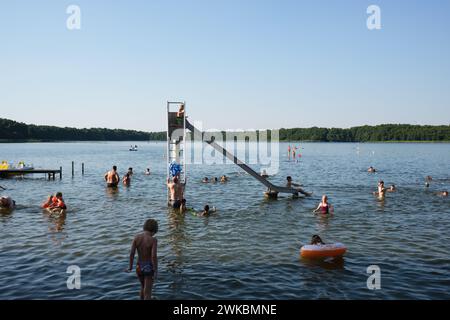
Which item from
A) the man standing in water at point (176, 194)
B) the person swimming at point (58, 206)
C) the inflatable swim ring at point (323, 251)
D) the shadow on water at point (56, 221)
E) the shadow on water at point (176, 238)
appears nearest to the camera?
the shadow on water at point (176, 238)

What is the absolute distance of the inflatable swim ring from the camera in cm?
1427

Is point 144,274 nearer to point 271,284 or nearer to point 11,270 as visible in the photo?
point 271,284

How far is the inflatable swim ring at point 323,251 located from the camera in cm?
1427

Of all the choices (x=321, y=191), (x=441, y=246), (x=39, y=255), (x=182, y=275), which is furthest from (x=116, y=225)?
(x=321, y=191)

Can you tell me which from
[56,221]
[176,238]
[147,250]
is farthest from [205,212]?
[147,250]

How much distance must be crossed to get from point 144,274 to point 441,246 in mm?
13408

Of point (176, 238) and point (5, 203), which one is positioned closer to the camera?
point (176, 238)

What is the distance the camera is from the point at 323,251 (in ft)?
46.7

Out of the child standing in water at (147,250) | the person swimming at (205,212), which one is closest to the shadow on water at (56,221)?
the person swimming at (205,212)

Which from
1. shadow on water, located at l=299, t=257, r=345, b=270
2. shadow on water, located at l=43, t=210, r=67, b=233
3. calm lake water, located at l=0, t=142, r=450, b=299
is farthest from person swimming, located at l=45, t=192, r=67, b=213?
shadow on water, located at l=299, t=257, r=345, b=270

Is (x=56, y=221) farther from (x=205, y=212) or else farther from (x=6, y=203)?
(x=205, y=212)

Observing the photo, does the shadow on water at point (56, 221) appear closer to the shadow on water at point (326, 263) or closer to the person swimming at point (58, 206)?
the person swimming at point (58, 206)
